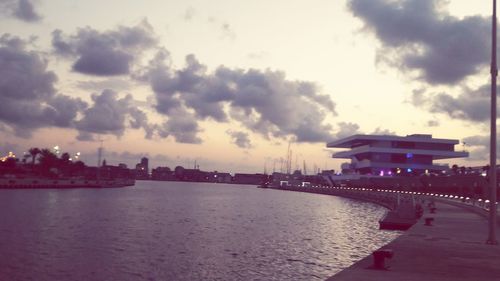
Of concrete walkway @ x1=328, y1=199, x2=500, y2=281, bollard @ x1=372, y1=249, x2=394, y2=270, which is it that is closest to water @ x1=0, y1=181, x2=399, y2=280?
concrete walkway @ x1=328, y1=199, x2=500, y2=281

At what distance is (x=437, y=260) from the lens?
76.4ft

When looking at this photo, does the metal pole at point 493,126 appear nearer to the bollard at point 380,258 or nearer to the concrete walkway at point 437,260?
the concrete walkway at point 437,260

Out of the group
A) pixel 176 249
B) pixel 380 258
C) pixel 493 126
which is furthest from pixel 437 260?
pixel 176 249

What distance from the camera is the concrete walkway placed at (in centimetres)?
1933

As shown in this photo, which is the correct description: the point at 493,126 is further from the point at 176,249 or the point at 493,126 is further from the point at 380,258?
the point at 176,249

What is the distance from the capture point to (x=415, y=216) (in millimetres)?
59062

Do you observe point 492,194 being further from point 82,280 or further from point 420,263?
point 82,280

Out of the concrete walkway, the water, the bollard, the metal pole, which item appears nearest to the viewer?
the concrete walkway

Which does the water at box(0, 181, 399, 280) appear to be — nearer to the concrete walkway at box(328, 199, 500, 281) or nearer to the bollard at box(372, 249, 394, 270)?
the concrete walkway at box(328, 199, 500, 281)

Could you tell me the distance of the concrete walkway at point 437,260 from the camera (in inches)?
761

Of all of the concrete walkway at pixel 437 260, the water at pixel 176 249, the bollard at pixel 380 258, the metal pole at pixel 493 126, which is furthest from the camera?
the water at pixel 176 249

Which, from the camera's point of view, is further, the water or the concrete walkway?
the water

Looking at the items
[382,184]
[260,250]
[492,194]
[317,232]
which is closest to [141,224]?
[317,232]

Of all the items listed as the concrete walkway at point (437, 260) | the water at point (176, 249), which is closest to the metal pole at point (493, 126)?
the concrete walkway at point (437, 260)
